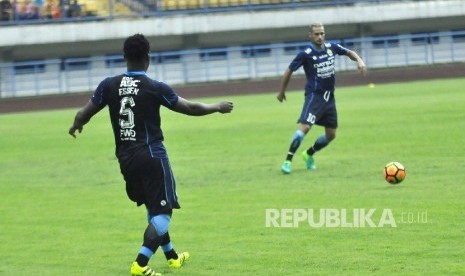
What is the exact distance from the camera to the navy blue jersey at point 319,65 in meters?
17.1

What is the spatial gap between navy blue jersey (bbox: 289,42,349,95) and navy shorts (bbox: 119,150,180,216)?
26.0 feet

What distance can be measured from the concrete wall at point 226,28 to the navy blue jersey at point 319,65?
31076 millimetres

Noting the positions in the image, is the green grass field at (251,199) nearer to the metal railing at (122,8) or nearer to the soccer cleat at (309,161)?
the soccer cleat at (309,161)

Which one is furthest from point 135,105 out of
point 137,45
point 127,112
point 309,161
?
point 309,161

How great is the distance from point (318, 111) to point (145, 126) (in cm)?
811

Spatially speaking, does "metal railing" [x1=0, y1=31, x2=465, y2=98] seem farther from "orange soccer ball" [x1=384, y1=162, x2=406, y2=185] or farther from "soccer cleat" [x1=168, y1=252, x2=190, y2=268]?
"soccer cleat" [x1=168, y1=252, x2=190, y2=268]

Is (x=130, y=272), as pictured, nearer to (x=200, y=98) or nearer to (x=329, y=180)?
(x=329, y=180)

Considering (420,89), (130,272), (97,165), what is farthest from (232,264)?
(420,89)

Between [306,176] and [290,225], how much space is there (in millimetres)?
4444

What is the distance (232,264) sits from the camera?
9.96 m

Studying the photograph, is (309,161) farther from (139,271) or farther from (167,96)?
(139,271)

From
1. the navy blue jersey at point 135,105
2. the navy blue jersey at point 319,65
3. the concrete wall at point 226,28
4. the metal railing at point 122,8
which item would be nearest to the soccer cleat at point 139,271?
the navy blue jersey at point 135,105

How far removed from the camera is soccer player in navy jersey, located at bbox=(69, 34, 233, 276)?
30.3 ft

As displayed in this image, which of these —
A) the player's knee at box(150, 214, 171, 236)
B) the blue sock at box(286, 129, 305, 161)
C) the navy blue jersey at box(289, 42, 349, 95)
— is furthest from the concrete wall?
the player's knee at box(150, 214, 171, 236)
